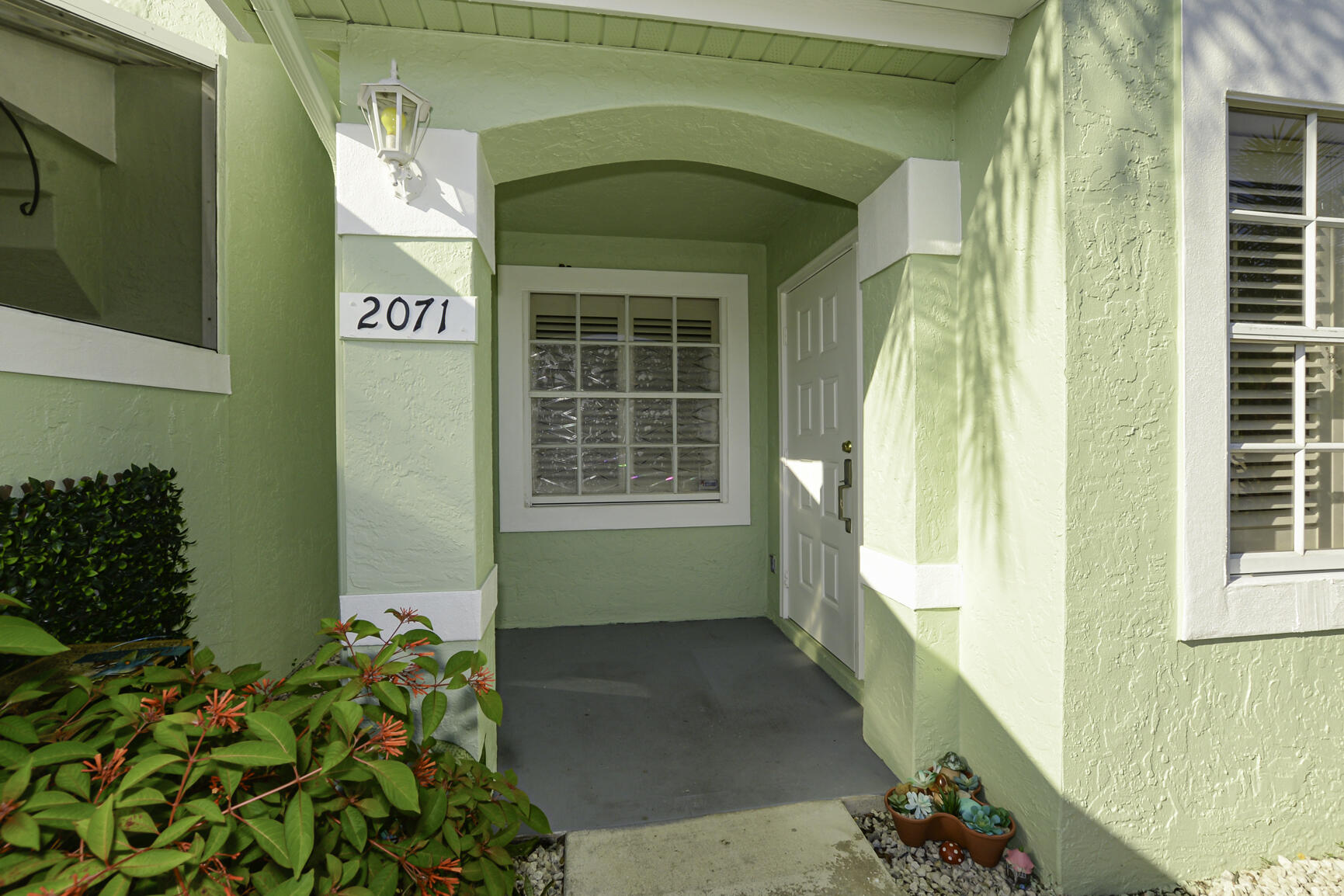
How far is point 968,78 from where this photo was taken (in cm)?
223

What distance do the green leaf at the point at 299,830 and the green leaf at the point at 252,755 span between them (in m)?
0.09

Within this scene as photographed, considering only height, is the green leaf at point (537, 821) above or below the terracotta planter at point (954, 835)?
above

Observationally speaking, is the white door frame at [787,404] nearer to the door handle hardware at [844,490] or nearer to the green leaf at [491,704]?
the door handle hardware at [844,490]

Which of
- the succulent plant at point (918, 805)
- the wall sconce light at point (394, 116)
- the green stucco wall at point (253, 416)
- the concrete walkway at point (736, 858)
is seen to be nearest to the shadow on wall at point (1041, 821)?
the succulent plant at point (918, 805)

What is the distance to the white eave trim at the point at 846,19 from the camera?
1.86 meters

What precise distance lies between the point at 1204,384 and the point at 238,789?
2661 millimetres

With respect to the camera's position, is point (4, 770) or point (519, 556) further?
point (519, 556)

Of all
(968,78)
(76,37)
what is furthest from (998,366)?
(76,37)

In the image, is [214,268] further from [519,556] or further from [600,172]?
[519,556]

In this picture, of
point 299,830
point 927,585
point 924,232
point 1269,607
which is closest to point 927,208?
point 924,232

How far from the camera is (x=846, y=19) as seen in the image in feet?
6.44

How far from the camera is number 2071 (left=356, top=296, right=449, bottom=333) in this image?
1976 mm

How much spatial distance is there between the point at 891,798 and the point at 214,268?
10.5ft

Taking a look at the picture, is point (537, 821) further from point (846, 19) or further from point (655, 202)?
point (655, 202)
